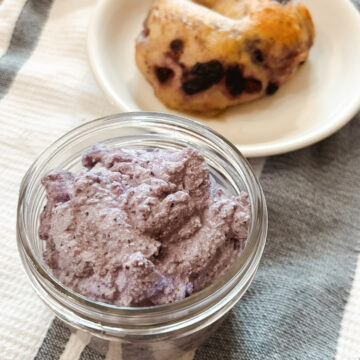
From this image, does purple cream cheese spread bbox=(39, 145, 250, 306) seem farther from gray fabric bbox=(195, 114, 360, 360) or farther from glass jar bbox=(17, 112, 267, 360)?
gray fabric bbox=(195, 114, 360, 360)

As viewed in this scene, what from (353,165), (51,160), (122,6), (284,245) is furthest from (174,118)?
(122,6)

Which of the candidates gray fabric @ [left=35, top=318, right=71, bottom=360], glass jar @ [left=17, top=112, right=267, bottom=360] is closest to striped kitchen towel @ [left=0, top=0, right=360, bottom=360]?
gray fabric @ [left=35, top=318, right=71, bottom=360]

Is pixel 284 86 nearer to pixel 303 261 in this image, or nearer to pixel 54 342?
pixel 303 261

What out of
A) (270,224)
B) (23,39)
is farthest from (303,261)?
(23,39)

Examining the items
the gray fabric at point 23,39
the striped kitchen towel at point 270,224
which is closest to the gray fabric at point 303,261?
the striped kitchen towel at point 270,224

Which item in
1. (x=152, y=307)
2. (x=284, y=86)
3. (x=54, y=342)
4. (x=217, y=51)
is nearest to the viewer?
(x=152, y=307)

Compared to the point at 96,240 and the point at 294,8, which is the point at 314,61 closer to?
the point at 294,8
